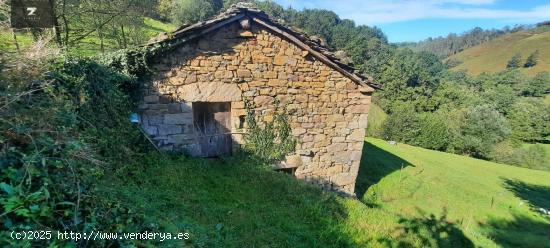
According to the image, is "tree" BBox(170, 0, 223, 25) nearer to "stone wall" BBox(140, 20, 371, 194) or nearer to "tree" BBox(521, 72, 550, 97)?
"stone wall" BBox(140, 20, 371, 194)

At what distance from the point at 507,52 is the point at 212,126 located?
5416 inches

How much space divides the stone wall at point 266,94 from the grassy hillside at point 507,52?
10725 cm

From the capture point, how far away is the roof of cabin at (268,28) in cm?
718

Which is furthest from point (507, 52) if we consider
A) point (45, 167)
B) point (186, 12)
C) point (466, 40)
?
point (45, 167)

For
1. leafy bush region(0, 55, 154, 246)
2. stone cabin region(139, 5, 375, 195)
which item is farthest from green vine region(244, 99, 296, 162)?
leafy bush region(0, 55, 154, 246)

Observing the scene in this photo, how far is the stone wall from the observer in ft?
24.4

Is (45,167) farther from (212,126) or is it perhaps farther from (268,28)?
(268,28)

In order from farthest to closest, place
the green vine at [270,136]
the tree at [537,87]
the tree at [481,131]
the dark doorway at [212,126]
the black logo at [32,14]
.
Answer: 1. the tree at [537,87]
2. the tree at [481,131]
3. the black logo at [32,14]
4. the green vine at [270,136]
5. the dark doorway at [212,126]

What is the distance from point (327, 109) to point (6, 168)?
724cm

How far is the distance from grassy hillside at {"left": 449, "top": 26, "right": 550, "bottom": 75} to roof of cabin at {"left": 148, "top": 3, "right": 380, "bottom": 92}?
107373 millimetres

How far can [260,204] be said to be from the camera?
6.05 metres

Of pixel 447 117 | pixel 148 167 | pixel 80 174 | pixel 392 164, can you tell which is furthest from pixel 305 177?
pixel 447 117

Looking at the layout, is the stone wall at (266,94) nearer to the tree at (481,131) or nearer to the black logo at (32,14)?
the black logo at (32,14)

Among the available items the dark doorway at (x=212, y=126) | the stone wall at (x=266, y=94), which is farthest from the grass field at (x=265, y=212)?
the stone wall at (x=266, y=94)
